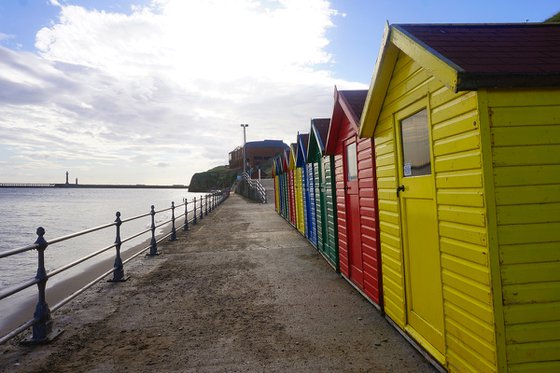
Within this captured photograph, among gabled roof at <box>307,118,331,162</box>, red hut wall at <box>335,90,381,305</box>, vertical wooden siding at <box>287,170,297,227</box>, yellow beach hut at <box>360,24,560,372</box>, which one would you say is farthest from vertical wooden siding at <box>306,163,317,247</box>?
yellow beach hut at <box>360,24,560,372</box>

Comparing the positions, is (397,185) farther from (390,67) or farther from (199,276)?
(199,276)

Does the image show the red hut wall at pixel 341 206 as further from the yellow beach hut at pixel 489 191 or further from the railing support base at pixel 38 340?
the railing support base at pixel 38 340

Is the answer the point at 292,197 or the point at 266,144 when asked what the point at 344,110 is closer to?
the point at 292,197

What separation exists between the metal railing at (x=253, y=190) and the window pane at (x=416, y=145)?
27.2 meters

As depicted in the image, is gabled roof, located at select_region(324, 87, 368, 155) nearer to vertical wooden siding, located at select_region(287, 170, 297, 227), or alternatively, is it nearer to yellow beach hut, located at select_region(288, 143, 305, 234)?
yellow beach hut, located at select_region(288, 143, 305, 234)

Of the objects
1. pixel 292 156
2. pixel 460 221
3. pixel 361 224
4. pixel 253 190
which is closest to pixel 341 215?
pixel 361 224

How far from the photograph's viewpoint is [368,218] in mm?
5250

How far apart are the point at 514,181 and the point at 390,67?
2092 millimetres

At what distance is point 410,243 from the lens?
390 centimetres

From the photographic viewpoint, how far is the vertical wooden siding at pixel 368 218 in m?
4.97

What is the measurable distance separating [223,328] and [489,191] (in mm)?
3351

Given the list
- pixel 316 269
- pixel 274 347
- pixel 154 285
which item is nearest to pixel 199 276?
pixel 154 285

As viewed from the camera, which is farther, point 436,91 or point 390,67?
point 390,67

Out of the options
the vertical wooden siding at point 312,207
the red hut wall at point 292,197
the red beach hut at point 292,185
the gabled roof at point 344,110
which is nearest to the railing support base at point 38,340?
the gabled roof at point 344,110
